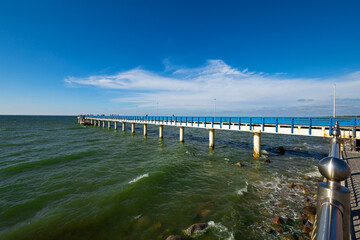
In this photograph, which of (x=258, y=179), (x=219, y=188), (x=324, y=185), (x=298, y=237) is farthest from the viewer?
(x=258, y=179)

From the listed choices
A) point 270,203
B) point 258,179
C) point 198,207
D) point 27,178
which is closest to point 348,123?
point 258,179

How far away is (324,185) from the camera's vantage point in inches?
65.1

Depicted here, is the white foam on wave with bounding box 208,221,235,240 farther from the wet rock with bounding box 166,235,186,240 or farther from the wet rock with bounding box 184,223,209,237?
the wet rock with bounding box 166,235,186,240

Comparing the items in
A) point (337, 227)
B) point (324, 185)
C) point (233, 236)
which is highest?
point (324, 185)

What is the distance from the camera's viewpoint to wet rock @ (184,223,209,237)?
714cm

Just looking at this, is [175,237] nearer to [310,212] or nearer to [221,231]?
[221,231]

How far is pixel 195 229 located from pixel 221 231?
1172 millimetres

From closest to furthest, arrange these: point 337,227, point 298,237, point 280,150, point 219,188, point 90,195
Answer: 1. point 337,227
2. point 298,237
3. point 90,195
4. point 219,188
5. point 280,150

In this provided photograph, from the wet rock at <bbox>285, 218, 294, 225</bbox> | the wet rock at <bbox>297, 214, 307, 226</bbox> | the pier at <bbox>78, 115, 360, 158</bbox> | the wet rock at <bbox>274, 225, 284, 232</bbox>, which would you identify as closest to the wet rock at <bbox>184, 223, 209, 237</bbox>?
the wet rock at <bbox>274, 225, 284, 232</bbox>

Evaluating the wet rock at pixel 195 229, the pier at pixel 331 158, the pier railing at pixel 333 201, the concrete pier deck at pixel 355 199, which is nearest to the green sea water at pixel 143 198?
the wet rock at pixel 195 229

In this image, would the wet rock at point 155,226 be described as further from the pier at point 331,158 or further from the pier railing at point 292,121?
the pier railing at point 292,121

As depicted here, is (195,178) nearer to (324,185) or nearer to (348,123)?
(324,185)

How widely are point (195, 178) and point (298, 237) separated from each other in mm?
7298

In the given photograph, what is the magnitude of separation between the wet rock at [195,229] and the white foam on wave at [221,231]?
34 centimetres
